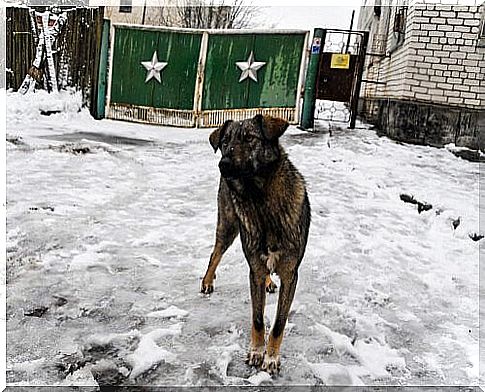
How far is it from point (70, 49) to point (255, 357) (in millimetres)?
10262

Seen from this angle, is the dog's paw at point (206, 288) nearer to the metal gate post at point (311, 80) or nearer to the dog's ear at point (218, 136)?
the dog's ear at point (218, 136)

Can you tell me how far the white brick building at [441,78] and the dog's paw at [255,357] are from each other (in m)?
7.47

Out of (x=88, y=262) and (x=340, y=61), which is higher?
(x=340, y=61)

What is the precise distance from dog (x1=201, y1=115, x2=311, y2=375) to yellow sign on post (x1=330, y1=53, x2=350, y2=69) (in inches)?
340

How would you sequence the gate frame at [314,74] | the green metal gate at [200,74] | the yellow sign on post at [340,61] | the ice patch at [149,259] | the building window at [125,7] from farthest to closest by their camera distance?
the building window at [125,7]
the yellow sign on post at [340,61]
the gate frame at [314,74]
the green metal gate at [200,74]
the ice patch at [149,259]

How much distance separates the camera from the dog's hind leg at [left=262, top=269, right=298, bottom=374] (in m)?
2.82

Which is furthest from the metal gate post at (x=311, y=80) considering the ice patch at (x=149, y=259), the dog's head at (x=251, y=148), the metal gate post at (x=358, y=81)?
the dog's head at (x=251, y=148)

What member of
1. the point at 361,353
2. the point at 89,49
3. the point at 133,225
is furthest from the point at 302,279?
the point at 89,49

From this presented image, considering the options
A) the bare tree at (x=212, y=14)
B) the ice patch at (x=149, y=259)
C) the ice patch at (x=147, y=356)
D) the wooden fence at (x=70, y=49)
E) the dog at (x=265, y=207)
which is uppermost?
the bare tree at (x=212, y=14)

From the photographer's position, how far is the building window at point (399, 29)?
10.7 metres

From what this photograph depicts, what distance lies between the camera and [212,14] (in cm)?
2842

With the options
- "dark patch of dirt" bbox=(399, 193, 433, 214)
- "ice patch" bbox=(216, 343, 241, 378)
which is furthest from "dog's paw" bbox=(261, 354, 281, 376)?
"dark patch of dirt" bbox=(399, 193, 433, 214)

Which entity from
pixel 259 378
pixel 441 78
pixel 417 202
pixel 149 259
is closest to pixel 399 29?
pixel 441 78

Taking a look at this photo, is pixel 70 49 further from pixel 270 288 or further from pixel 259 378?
pixel 259 378
